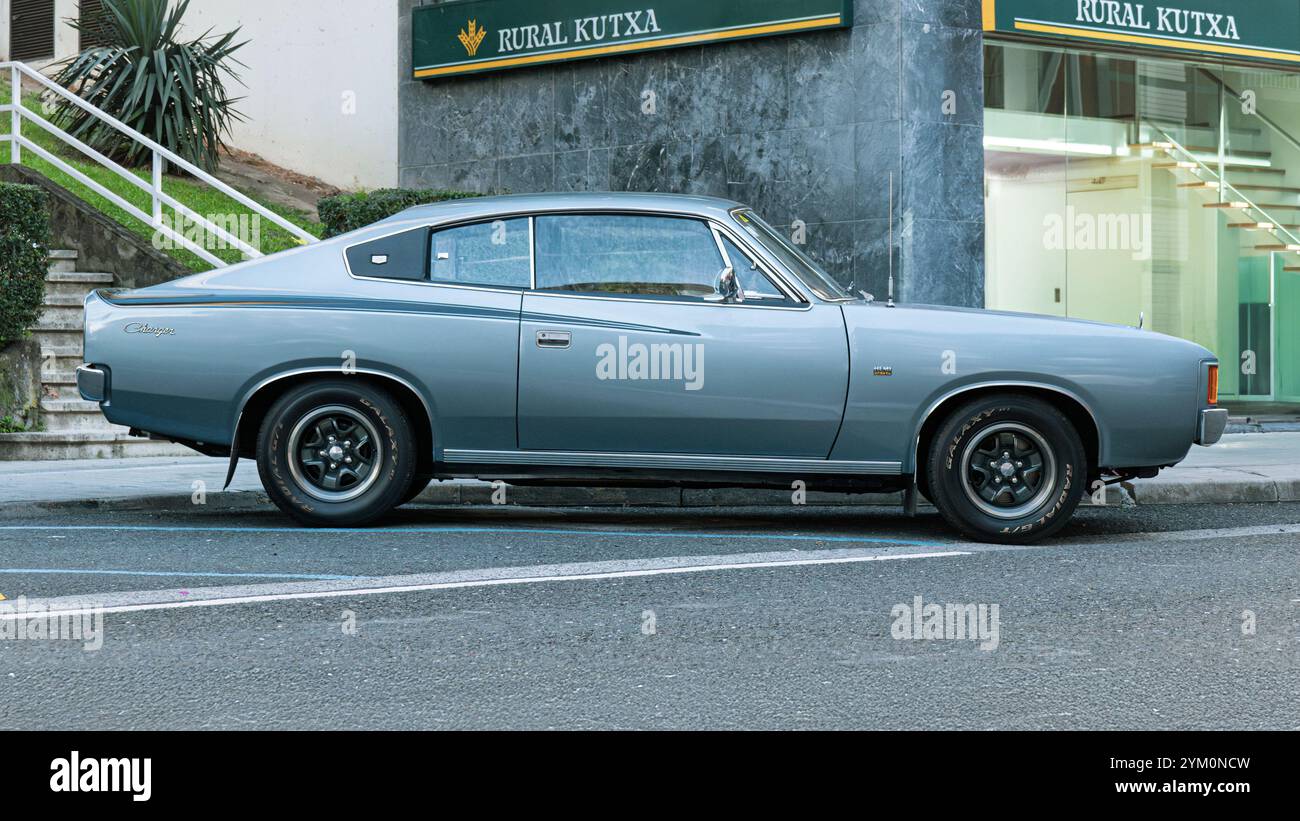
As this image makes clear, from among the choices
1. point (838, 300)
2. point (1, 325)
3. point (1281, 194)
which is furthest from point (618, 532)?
point (1281, 194)

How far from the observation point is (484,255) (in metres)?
8.08

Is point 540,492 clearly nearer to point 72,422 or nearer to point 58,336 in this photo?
point 72,422

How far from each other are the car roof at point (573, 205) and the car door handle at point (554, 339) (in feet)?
2.26

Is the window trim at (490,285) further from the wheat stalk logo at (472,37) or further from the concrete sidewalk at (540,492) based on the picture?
the wheat stalk logo at (472,37)

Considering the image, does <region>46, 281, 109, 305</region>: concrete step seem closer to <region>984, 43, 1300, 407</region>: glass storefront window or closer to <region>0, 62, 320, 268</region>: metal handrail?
<region>0, 62, 320, 268</region>: metal handrail

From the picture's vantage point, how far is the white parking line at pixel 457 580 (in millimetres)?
6074

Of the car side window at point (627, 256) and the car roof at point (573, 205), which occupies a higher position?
the car roof at point (573, 205)

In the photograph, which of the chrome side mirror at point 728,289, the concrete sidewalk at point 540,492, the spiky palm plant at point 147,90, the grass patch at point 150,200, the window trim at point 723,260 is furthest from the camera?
the spiky palm plant at point 147,90

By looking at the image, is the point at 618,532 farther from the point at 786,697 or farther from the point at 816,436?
the point at 786,697

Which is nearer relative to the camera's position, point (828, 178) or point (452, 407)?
point (452, 407)

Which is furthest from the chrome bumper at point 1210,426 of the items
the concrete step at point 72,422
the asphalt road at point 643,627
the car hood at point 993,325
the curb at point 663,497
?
the concrete step at point 72,422

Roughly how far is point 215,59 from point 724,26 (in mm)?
6050

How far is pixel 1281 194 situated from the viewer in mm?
16625

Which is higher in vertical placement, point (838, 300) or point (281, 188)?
point (281, 188)
